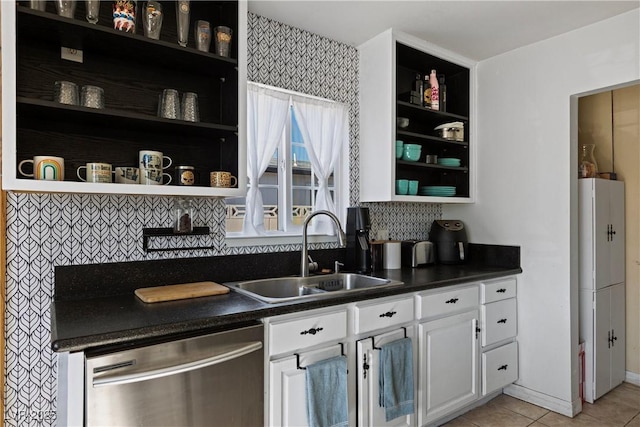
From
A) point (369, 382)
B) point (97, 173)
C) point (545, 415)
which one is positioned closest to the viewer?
point (97, 173)

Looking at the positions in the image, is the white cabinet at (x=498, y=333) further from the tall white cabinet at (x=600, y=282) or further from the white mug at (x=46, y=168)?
the white mug at (x=46, y=168)

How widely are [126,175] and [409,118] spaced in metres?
1.95

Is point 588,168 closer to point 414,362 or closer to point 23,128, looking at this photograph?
point 414,362

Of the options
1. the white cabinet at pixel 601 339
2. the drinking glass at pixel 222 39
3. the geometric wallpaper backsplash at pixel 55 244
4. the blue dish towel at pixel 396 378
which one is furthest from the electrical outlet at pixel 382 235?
the drinking glass at pixel 222 39

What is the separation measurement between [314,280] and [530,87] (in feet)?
6.21

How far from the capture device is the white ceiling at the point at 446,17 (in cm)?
215

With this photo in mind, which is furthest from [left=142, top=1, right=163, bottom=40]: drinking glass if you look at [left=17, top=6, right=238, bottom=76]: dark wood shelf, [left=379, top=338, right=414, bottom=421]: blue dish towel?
[left=379, top=338, right=414, bottom=421]: blue dish towel

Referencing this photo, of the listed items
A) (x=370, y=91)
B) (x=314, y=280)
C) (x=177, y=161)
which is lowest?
(x=314, y=280)

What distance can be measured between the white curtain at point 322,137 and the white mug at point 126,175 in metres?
1.08

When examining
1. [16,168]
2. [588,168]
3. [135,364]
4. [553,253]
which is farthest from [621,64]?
[16,168]

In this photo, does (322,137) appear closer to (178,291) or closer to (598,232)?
(178,291)

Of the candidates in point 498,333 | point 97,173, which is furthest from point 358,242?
point 97,173

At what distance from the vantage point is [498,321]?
257 cm

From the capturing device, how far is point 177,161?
199cm
